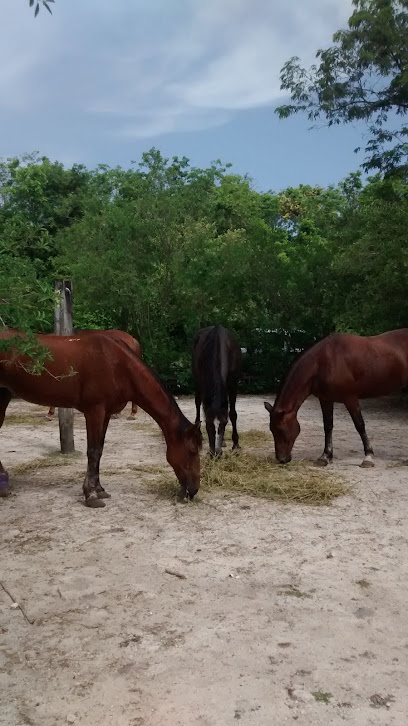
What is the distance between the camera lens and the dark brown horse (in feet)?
21.2

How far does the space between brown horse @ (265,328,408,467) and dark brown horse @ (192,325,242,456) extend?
59cm

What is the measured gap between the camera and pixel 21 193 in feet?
77.9

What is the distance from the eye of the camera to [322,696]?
254 centimetres

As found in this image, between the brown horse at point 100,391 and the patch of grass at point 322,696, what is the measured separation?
284cm

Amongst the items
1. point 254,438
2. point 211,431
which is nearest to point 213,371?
point 211,431

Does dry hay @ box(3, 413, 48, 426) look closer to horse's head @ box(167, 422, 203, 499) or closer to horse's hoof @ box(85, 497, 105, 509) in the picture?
horse's hoof @ box(85, 497, 105, 509)

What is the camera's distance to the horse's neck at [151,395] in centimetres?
539

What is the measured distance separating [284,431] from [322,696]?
4084mm

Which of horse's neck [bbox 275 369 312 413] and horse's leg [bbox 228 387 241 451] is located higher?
horse's neck [bbox 275 369 312 413]

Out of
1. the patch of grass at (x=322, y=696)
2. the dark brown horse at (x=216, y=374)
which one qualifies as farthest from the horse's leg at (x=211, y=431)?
the patch of grass at (x=322, y=696)

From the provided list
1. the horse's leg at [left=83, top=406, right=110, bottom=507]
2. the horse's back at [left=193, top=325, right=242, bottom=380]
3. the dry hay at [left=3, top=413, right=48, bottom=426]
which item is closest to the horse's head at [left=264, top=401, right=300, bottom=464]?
the horse's back at [left=193, top=325, right=242, bottom=380]

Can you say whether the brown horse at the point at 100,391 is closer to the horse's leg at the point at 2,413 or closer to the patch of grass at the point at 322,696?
the horse's leg at the point at 2,413

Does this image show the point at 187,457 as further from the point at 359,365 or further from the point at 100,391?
the point at 359,365

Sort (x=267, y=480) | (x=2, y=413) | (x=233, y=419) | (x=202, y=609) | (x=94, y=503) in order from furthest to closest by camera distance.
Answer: (x=233, y=419) → (x=267, y=480) → (x=2, y=413) → (x=94, y=503) → (x=202, y=609)
